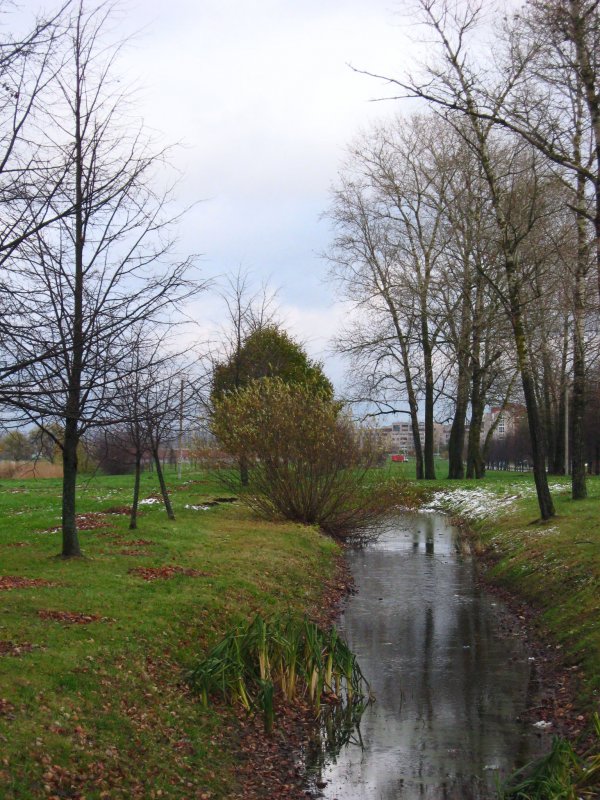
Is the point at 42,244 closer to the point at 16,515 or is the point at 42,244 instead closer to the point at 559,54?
the point at 559,54

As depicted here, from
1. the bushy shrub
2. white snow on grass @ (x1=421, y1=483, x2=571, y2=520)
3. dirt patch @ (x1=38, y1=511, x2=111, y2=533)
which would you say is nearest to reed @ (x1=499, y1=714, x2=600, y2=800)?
dirt patch @ (x1=38, y1=511, x2=111, y2=533)

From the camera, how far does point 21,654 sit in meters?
7.35

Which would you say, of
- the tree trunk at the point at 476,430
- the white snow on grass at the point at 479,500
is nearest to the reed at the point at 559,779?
the white snow on grass at the point at 479,500

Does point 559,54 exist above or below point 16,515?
above

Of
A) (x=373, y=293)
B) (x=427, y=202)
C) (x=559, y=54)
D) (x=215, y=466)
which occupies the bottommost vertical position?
(x=215, y=466)

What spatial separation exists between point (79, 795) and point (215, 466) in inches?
705

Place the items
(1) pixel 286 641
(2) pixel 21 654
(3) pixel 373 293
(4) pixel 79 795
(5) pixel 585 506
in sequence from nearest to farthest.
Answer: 1. (4) pixel 79 795
2. (2) pixel 21 654
3. (1) pixel 286 641
4. (5) pixel 585 506
5. (3) pixel 373 293

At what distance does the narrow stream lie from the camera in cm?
690

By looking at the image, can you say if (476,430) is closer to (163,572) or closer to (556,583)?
(556,583)

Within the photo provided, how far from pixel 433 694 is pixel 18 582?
5.46 meters

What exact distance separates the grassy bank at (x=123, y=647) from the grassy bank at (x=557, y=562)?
3.56 meters

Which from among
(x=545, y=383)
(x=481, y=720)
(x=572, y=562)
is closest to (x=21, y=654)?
(x=481, y=720)

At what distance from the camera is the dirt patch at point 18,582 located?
10.1m

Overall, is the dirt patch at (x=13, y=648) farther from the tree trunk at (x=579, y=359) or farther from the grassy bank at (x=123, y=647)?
the tree trunk at (x=579, y=359)
